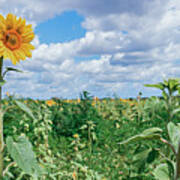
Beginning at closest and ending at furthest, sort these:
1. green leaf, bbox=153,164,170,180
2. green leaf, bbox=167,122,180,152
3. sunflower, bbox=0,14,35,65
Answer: green leaf, bbox=167,122,180,152 → green leaf, bbox=153,164,170,180 → sunflower, bbox=0,14,35,65

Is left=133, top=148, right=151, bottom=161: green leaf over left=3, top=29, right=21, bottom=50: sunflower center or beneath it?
beneath

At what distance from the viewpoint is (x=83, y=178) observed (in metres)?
3.52

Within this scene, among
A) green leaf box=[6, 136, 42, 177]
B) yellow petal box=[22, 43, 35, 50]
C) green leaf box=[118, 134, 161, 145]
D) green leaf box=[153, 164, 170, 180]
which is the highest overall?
yellow petal box=[22, 43, 35, 50]

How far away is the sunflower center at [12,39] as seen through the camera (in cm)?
199

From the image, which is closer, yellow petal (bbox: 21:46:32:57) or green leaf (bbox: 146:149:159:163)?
green leaf (bbox: 146:149:159:163)

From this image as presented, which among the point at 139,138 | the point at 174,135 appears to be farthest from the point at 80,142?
the point at 139,138

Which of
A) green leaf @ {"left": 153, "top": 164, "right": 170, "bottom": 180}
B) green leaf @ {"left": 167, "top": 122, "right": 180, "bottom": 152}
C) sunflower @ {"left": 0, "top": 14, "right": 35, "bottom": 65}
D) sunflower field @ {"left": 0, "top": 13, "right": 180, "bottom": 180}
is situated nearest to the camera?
green leaf @ {"left": 167, "top": 122, "right": 180, "bottom": 152}

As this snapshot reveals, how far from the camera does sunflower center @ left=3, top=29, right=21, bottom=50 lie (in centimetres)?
199

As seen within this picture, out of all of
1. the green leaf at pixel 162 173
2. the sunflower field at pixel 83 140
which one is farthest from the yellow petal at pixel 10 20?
the green leaf at pixel 162 173

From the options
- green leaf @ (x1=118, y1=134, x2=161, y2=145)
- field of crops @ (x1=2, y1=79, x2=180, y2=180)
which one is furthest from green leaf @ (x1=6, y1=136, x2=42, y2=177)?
field of crops @ (x1=2, y1=79, x2=180, y2=180)

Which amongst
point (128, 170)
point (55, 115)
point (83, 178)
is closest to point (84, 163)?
point (83, 178)

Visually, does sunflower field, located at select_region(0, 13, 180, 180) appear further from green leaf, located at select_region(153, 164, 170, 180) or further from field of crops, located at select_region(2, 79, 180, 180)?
green leaf, located at select_region(153, 164, 170, 180)

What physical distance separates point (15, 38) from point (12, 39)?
0.08 ft

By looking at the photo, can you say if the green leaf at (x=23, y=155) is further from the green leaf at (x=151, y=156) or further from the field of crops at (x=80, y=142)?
the field of crops at (x=80, y=142)
